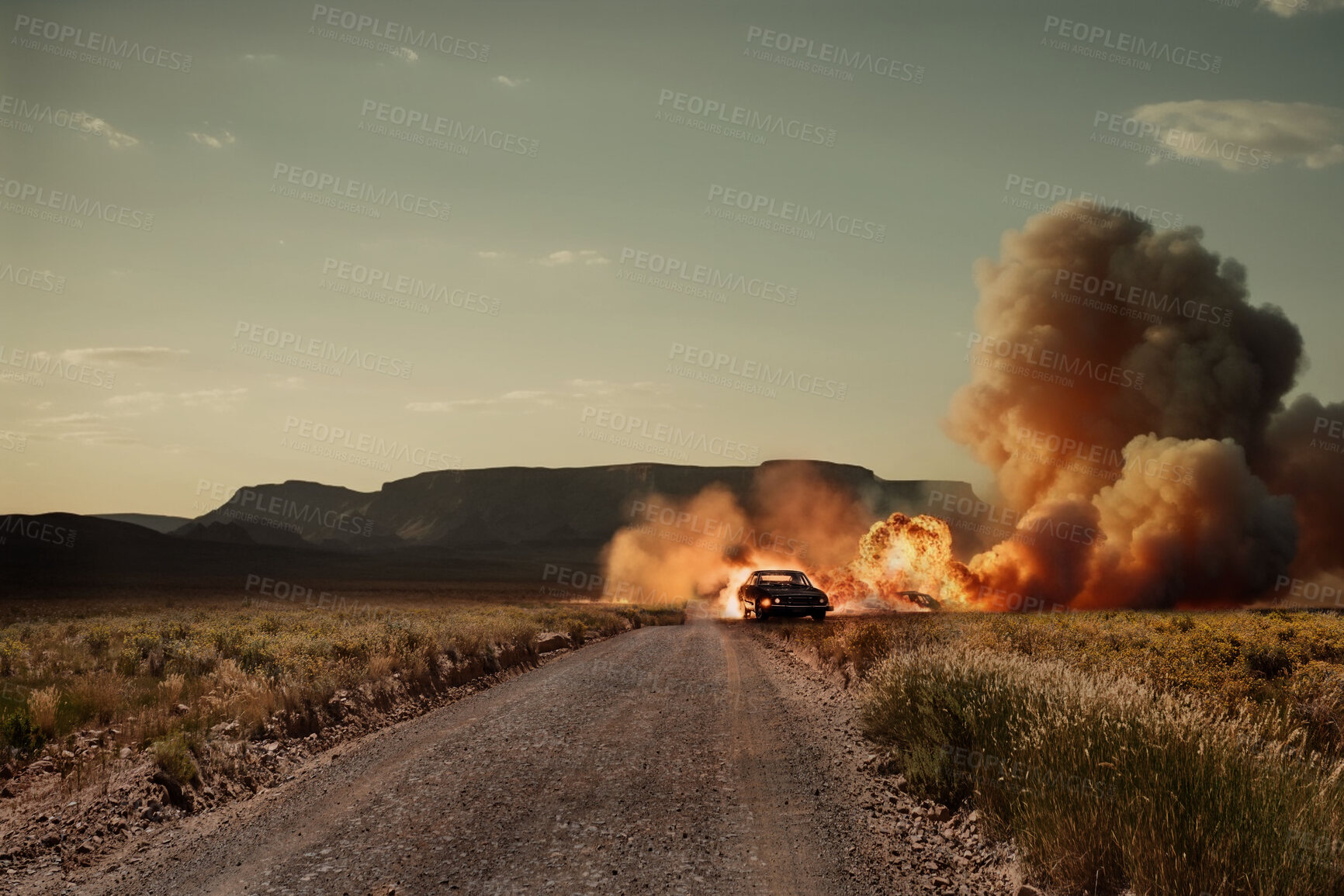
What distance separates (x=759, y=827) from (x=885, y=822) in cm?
131

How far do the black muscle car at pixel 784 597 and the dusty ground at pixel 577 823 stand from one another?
16305 millimetres

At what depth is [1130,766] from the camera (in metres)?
5.92

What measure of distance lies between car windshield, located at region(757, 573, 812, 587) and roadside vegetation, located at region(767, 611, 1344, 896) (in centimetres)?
1679

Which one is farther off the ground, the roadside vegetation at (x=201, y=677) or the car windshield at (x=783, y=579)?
the car windshield at (x=783, y=579)

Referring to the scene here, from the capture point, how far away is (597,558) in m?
161

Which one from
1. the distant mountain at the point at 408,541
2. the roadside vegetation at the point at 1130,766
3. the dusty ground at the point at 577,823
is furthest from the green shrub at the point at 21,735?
the distant mountain at the point at 408,541

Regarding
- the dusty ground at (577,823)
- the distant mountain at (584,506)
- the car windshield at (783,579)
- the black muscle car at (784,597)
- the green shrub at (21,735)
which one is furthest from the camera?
the distant mountain at (584,506)

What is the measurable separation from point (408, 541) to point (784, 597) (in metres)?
182

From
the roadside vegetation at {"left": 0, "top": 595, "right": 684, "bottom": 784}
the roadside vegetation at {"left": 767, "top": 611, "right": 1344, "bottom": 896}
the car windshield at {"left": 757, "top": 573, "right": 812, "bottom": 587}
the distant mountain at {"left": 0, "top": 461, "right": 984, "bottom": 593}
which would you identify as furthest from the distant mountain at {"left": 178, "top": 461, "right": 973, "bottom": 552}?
the roadside vegetation at {"left": 767, "top": 611, "right": 1344, "bottom": 896}

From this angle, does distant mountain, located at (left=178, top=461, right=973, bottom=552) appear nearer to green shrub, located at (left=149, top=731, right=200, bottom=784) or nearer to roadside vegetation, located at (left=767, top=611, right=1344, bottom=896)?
roadside vegetation, located at (left=767, top=611, right=1344, bottom=896)

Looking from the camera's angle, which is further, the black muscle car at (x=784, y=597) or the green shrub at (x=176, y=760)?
the black muscle car at (x=784, y=597)

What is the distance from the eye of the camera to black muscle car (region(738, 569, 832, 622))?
91.8 feet

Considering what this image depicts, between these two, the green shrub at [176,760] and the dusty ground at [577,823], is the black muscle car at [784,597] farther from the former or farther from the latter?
the green shrub at [176,760]

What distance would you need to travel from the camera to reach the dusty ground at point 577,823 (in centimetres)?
614
